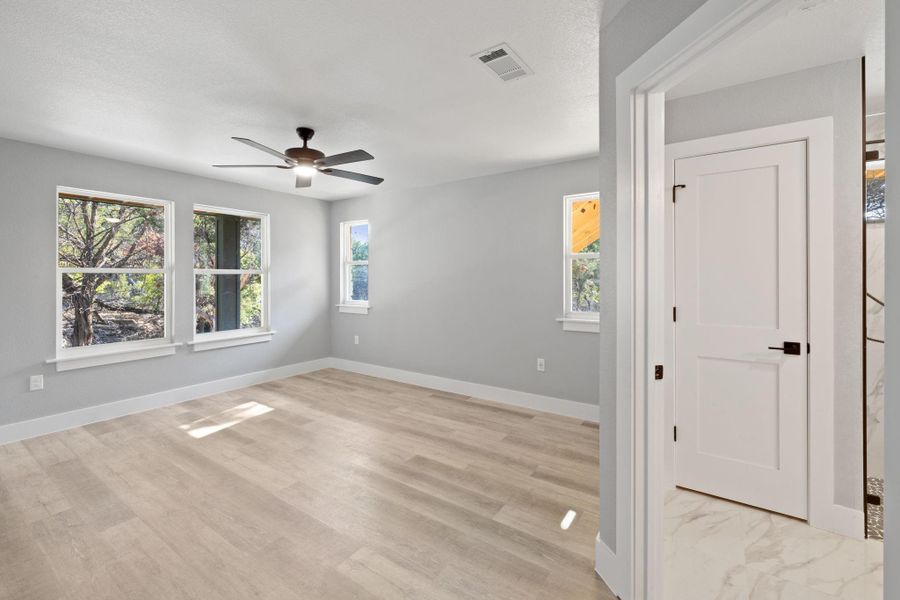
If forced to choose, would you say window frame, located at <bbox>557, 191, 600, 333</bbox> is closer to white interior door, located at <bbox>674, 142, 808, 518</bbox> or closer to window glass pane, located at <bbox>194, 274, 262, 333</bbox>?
white interior door, located at <bbox>674, 142, 808, 518</bbox>

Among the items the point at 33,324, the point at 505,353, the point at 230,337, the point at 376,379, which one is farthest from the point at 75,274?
the point at 505,353

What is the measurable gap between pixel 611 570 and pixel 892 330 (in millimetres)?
1542

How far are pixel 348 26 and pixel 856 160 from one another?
2.69 m

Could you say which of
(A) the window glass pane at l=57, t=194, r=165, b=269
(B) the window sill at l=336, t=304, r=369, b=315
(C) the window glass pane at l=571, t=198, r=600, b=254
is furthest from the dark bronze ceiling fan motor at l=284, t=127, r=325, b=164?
(B) the window sill at l=336, t=304, r=369, b=315

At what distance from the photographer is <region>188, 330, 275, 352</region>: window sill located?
15.1 feet

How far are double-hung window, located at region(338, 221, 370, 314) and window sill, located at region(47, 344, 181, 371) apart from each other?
2213 millimetres

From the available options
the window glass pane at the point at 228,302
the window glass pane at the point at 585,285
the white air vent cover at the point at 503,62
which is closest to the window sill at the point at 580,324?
the window glass pane at the point at 585,285

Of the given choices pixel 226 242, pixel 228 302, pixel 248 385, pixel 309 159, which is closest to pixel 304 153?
pixel 309 159

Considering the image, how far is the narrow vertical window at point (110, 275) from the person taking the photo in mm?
3740

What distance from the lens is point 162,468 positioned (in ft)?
9.47

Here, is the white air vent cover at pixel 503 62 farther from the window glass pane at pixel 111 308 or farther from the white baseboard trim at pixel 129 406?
the white baseboard trim at pixel 129 406

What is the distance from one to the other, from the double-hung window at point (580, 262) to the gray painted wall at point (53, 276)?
11.8ft

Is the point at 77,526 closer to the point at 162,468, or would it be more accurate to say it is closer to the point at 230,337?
the point at 162,468

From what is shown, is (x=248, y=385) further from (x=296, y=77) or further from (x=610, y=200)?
(x=610, y=200)
